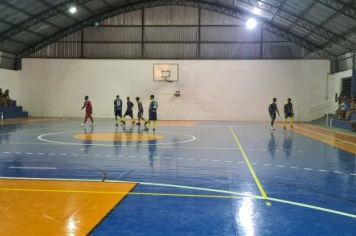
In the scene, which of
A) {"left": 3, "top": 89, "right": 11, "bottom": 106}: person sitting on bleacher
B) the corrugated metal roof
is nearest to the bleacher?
{"left": 3, "top": 89, "right": 11, "bottom": 106}: person sitting on bleacher

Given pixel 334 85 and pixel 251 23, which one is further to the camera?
pixel 334 85

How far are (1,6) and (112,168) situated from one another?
75.2 ft

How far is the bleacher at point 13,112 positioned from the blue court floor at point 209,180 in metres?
19.9

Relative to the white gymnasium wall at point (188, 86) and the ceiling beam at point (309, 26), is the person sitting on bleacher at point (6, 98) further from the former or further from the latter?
the ceiling beam at point (309, 26)

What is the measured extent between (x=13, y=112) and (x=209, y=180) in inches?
1266

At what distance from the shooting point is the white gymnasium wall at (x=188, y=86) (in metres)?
37.6

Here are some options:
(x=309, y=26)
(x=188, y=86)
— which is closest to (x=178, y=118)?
(x=188, y=86)

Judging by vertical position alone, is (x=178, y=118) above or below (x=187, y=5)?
below

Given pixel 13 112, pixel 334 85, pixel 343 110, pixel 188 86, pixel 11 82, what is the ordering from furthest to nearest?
pixel 11 82
pixel 188 86
pixel 13 112
pixel 334 85
pixel 343 110

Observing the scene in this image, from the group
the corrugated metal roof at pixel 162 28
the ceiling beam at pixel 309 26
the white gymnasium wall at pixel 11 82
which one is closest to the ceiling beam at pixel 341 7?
the ceiling beam at pixel 309 26

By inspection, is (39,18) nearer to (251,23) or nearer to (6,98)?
(6,98)

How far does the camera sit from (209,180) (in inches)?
354

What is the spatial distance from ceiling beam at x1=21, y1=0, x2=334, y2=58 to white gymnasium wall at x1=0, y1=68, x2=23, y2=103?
2473 mm

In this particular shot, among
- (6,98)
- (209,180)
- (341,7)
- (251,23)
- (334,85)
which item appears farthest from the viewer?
(334,85)
